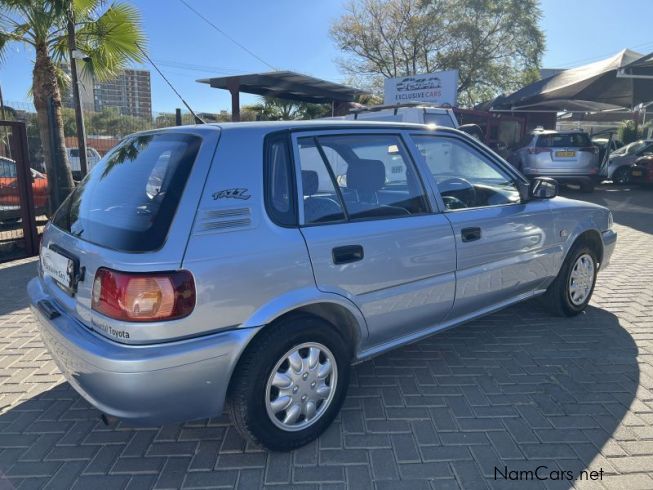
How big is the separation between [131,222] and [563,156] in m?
13.5

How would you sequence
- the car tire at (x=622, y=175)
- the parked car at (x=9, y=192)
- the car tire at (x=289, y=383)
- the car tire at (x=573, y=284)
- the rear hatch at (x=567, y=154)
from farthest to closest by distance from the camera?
the car tire at (x=622, y=175) → the rear hatch at (x=567, y=154) → the parked car at (x=9, y=192) → the car tire at (x=573, y=284) → the car tire at (x=289, y=383)

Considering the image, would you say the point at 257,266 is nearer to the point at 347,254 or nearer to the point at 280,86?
the point at 347,254

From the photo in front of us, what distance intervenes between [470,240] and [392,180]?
2.23ft

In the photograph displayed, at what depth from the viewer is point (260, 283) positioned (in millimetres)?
2262

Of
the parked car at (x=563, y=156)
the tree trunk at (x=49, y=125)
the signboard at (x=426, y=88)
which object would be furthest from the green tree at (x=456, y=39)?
the tree trunk at (x=49, y=125)

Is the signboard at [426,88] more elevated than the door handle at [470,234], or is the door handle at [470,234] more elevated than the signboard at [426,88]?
the signboard at [426,88]

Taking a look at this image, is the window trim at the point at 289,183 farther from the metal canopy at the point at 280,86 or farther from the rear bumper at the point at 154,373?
the metal canopy at the point at 280,86

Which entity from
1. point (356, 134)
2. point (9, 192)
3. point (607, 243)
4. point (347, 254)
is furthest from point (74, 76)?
point (607, 243)

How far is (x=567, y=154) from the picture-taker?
13258 millimetres

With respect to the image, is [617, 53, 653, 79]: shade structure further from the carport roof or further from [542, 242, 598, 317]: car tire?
[542, 242, 598, 317]: car tire

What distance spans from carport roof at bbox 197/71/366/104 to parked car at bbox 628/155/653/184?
9.38 m

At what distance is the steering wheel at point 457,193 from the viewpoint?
326cm

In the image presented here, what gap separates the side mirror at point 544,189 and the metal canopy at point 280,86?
8.27 m

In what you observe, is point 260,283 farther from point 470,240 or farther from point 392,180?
point 470,240
